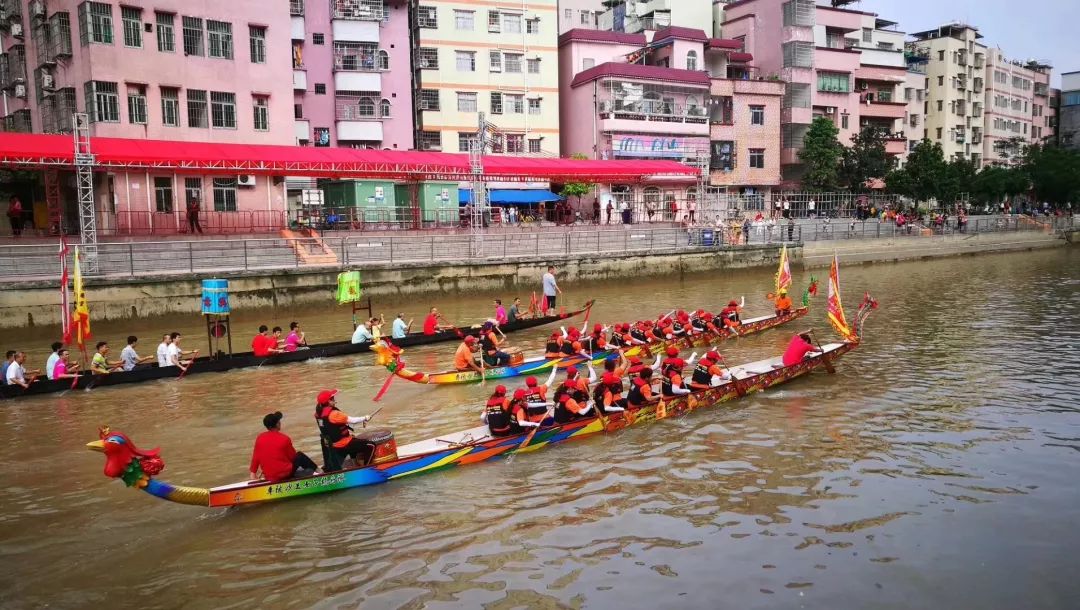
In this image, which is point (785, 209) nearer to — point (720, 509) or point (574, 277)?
point (574, 277)

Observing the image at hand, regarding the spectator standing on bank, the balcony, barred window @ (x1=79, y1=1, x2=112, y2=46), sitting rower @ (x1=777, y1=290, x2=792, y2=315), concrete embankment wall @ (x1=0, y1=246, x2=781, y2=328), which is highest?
the balcony

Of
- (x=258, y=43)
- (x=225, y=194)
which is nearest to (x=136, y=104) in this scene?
(x=225, y=194)

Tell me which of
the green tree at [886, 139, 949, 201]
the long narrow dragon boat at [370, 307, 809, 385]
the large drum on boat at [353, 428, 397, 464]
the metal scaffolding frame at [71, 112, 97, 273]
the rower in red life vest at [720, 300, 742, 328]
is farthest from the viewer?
the green tree at [886, 139, 949, 201]

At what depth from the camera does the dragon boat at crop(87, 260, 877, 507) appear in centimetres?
932

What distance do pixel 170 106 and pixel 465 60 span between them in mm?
19684

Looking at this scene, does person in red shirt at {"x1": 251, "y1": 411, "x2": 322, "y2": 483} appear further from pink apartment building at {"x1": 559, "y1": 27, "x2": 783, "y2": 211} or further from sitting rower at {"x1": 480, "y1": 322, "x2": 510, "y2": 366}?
pink apartment building at {"x1": 559, "y1": 27, "x2": 783, "y2": 211}

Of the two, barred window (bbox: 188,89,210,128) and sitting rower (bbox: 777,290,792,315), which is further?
barred window (bbox: 188,89,210,128)

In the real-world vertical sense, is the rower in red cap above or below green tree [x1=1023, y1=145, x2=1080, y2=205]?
below

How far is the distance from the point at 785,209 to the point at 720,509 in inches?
1721

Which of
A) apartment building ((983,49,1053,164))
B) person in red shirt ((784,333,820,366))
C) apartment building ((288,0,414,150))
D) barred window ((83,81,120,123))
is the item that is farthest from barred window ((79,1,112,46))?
apartment building ((983,49,1053,164))

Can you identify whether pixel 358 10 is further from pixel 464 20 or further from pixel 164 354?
pixel 164 354

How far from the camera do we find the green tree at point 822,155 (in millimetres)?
53719

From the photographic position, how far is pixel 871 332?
2377 cm

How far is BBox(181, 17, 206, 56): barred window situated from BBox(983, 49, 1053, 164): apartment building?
7294 centimetres
